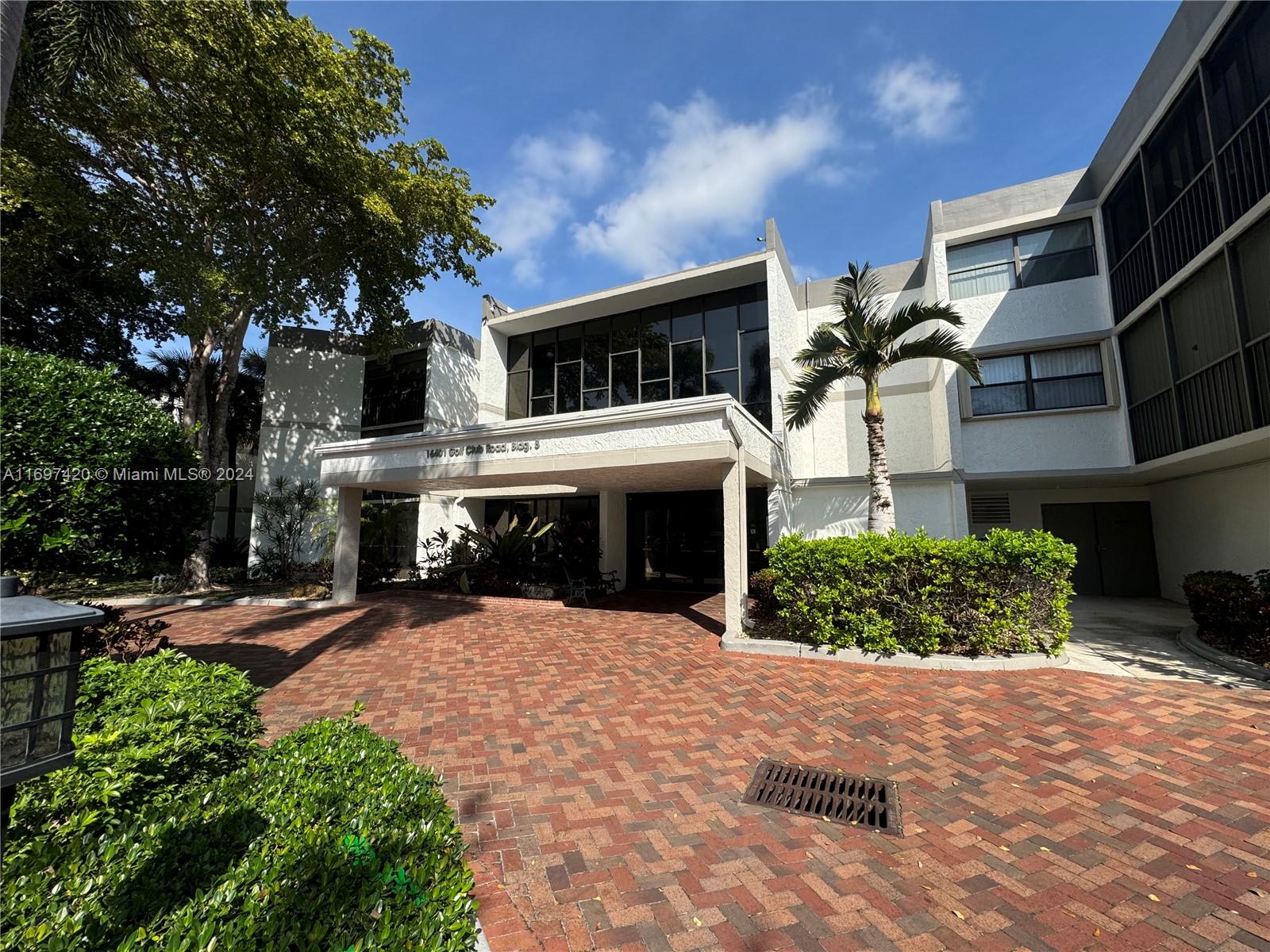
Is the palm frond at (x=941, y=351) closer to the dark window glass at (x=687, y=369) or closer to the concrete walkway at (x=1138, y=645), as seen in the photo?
the concrete walkway at (x=1138, y=645)

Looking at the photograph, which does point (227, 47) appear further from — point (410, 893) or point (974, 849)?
point (974, 849)

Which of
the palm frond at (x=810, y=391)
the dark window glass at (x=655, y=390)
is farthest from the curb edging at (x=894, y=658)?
the dark window glass at (x=655, y=390)

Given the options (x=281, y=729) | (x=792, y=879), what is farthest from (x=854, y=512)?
(x=281, y=729)

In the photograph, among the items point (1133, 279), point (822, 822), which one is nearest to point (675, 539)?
point (822, 822)

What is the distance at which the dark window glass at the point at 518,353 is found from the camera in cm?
1692

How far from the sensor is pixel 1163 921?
2.53 meters

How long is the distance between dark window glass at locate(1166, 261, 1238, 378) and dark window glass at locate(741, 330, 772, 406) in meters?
7.49

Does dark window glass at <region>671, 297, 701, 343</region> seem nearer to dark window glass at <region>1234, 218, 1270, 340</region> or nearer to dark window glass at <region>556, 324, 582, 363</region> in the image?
dark window glass at <region>556, 324, 582, 363</region>

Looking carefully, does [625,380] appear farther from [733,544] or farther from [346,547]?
[346,547]

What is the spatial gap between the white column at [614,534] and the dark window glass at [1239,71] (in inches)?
524

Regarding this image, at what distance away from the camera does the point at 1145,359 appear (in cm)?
1011

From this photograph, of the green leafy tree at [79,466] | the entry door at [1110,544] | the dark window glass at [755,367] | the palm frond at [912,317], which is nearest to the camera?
the green leafy tree at [79,466]

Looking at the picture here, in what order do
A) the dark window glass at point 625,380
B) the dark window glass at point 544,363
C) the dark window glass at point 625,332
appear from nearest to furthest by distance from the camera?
the dark window glass at point 625,380, the dark window glass at point 625,332, the dark window glass at point 544,363

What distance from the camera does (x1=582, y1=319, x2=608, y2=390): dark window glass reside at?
15383 millimetres
